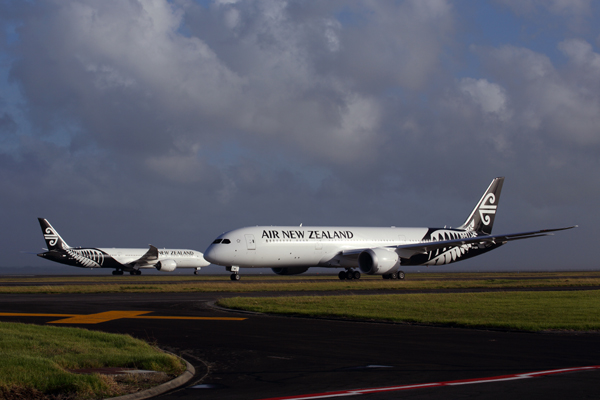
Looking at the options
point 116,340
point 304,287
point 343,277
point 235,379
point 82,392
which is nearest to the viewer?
point 82,392

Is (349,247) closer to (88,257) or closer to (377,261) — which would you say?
(377,261)

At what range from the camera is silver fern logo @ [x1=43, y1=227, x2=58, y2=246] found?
68875mm

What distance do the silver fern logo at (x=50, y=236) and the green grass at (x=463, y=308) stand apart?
5163 centimetres

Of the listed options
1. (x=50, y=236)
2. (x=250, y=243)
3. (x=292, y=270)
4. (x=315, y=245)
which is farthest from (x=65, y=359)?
(x=50, y=236)

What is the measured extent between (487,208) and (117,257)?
1738 inches

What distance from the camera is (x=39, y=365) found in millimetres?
8727

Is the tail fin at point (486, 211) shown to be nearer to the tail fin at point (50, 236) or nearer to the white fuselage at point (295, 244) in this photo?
the white fuselage at point (295, 244)

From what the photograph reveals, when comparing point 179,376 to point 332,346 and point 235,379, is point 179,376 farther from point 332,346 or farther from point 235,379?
point 332,346

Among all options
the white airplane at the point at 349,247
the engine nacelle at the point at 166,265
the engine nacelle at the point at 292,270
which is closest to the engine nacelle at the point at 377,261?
the white airplane at the point at 349,247

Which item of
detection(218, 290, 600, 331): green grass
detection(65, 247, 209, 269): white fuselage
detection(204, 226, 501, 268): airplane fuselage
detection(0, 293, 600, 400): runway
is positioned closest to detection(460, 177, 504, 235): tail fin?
detection(204, 226, 501, 268): airplane fuselage

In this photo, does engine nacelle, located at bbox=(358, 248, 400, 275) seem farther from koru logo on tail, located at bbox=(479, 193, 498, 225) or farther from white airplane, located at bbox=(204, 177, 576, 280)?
koru logo on tail, located at bbox=(479, 193, 498, 225)

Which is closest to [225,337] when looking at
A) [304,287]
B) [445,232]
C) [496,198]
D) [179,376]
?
[179,376]

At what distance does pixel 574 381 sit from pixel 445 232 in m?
43.9

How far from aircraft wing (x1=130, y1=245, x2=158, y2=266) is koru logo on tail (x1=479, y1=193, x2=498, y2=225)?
129 ft
